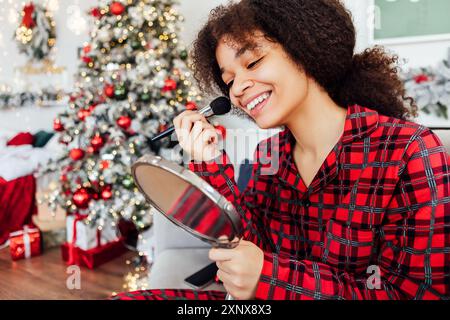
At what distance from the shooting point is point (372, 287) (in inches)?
28.0

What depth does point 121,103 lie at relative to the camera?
87.8 inches

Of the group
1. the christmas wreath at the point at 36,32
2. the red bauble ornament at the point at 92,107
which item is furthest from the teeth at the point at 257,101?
the christmas wreath at the point at 36,32

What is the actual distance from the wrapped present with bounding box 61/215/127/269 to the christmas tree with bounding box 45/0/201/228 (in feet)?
0.31

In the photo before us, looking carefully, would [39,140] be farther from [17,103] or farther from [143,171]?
[143,171]

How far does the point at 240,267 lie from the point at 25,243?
7.67 ft

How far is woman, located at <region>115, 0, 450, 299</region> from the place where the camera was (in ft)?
2.23

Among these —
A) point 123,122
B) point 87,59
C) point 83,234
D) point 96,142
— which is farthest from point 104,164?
point 87,59

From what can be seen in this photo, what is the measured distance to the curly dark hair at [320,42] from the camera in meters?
0.83

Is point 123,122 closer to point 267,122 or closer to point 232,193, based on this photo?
point 232,193

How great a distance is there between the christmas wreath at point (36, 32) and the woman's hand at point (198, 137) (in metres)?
3.89

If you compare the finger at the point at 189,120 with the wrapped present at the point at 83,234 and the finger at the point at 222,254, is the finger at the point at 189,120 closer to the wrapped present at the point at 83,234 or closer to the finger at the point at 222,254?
the finger at the point at 222,254

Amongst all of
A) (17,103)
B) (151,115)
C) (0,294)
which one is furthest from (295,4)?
(17,103)

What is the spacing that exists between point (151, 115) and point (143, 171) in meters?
1.85

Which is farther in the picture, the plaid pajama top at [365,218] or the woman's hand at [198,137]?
the woman's hand at [198,137]
